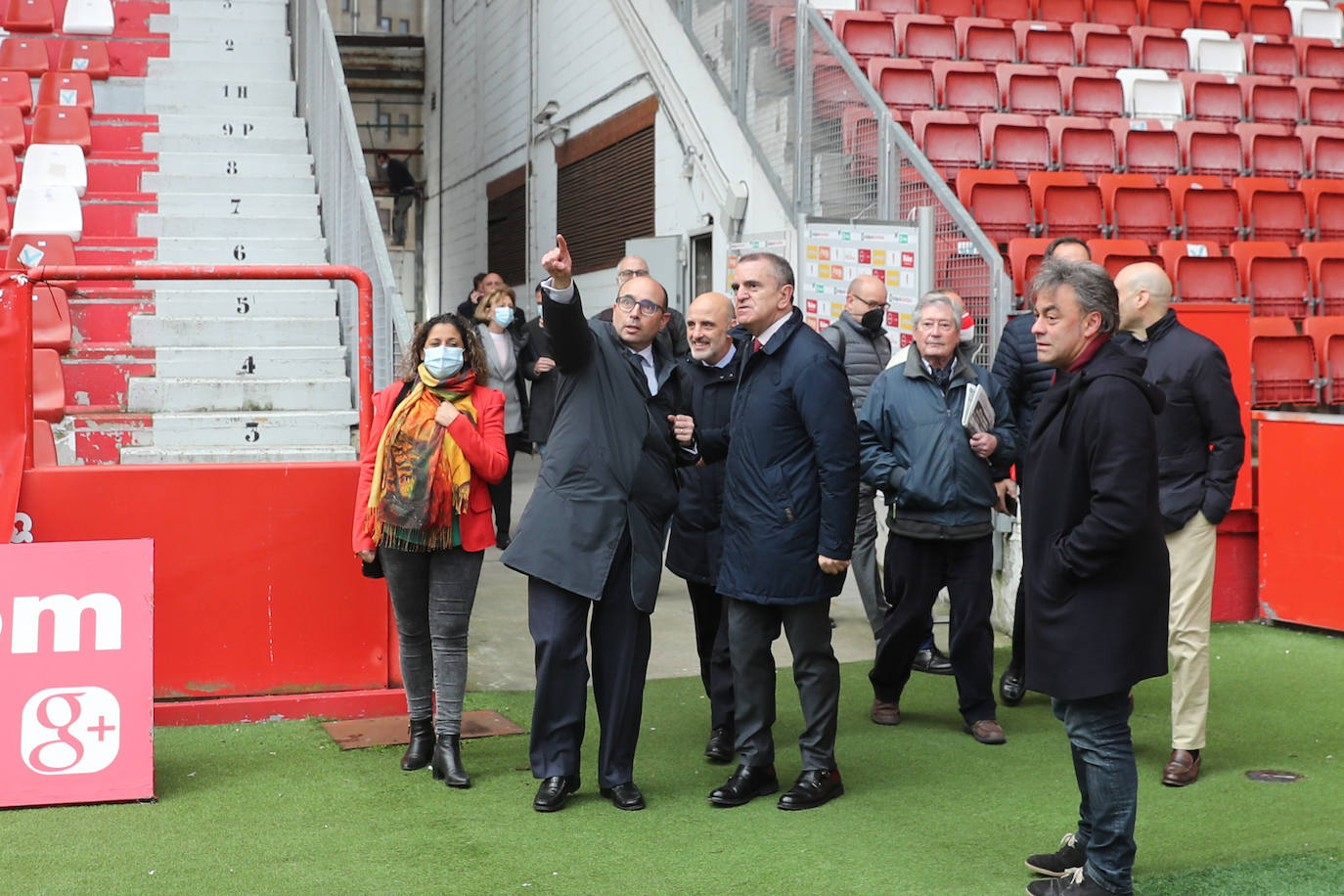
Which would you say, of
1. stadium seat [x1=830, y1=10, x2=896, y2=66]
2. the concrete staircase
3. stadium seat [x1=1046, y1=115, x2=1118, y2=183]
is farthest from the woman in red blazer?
stadium seat [x1=830, y1=10, x2=896, y2=66]

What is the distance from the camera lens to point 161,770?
4.83 metres

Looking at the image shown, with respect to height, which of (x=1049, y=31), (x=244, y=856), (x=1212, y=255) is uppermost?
(x=1049, y=31)

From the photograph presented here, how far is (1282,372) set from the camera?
8.62 metres

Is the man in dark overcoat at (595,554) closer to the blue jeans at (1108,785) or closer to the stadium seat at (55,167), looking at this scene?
the blue jeans at (1108,785)

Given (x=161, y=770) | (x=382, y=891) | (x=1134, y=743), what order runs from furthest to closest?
1. (x=1134, y=743)
2. (x=161, y=770)
3. (x=382, y=891)

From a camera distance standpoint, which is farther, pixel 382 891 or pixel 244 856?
pixel 244 856

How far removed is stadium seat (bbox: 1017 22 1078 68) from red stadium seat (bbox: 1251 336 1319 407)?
14.3 ft

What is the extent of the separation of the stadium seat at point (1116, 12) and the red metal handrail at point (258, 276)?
9.99 m

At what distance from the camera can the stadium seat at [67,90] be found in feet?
35.1

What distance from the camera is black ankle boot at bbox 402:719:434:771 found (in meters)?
4.90

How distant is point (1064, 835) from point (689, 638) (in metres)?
3.16

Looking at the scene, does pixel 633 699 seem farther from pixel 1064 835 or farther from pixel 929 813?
pixel 1064 835

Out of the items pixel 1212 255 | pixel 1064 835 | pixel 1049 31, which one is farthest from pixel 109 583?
pixel 1049 31

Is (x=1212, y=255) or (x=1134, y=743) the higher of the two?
(x=1212, y=255)
